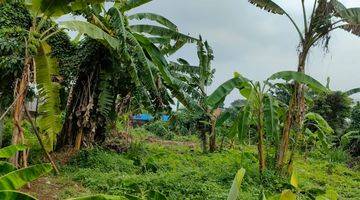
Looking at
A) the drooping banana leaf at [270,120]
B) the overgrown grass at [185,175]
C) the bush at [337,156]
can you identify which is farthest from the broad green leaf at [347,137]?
the drooping banana leaf at [270,120]

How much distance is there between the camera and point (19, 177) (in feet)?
9.84

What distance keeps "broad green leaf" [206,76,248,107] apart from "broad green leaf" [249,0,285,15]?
5.73 feet

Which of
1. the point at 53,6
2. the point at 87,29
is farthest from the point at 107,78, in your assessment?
the point at 53,6

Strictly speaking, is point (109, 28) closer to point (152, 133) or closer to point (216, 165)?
point (216, 165)

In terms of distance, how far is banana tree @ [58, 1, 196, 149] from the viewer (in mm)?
10562

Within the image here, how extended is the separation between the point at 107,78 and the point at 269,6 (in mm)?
3936

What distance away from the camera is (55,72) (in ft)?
30.9

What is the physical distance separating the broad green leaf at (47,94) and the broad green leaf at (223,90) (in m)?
2.95

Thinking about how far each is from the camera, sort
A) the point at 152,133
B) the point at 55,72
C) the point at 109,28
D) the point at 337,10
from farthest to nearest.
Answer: the point at 152,133
the point at 109,28
the point at 337,10
the point at 55,72

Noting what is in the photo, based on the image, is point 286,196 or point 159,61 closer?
point 286,196

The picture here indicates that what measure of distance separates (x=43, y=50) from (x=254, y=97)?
4212mm

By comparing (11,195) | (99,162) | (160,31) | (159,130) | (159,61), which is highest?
(160,31)

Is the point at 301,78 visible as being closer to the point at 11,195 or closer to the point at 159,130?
the point at 11,195

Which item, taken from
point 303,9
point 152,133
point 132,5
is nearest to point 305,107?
point 303,9
